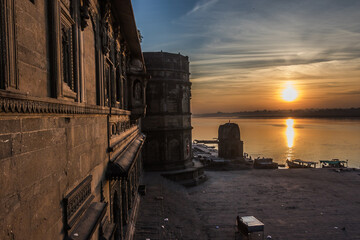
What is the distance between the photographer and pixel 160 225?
13.5 m

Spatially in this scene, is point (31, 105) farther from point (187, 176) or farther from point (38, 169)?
point (187, 176)

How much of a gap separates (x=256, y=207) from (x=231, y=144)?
23086 millimetres

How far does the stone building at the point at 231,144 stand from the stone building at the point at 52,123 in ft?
118

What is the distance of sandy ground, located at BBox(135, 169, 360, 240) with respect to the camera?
14328 mm

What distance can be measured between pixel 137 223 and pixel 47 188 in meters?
11.2

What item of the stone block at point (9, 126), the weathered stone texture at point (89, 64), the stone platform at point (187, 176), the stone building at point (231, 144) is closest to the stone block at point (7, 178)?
the stone block at point (9, 126)

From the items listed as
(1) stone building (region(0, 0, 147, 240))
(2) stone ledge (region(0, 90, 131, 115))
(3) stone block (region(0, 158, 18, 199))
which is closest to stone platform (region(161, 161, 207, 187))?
(1) stone building (region(0, 0, 147, 240))

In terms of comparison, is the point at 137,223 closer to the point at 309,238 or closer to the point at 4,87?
the point at 309,238

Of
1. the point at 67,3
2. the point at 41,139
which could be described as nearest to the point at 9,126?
the point at 41,139

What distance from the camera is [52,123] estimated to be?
3.37 meters

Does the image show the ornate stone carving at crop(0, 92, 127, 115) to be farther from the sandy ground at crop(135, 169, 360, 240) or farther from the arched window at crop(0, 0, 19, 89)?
the sandy ground at crop(135, 169, 360, 240)

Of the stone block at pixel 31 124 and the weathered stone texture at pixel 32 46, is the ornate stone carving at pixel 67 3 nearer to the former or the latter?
the weathered stone texture at pixel 32 46

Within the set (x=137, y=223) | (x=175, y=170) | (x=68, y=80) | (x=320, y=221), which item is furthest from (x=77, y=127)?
(x=175, y=170)

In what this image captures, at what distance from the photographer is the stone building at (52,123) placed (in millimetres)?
2389
